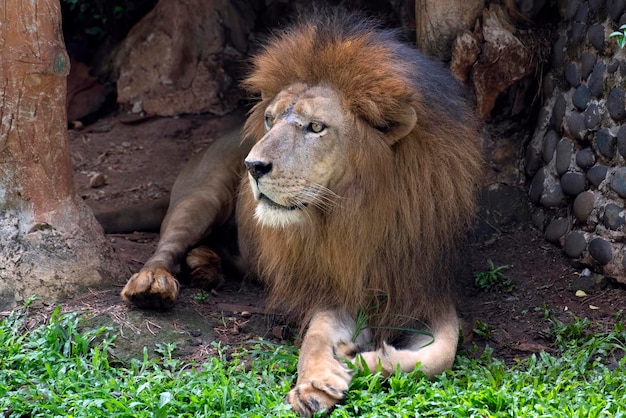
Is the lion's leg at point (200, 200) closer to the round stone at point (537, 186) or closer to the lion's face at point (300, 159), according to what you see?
the lion's face at point (300, 159)

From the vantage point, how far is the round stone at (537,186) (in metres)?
5.15

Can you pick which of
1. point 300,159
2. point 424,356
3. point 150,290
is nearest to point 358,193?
point 300,159

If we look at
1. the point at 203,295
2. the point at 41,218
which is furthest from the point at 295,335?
the point at 41,218

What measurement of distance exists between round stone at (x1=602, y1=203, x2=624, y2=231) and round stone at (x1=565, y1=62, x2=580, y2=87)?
2.42 feet

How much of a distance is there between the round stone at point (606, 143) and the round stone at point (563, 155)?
27 centimetres

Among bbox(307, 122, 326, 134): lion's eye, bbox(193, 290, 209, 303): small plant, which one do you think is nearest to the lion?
bbox(307, 122, 326, 134): lion's eye

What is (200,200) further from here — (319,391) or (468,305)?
(319,391)

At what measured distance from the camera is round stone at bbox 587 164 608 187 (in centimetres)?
465

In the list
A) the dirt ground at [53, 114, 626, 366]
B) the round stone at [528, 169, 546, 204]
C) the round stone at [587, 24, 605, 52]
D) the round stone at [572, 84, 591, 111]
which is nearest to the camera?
the dirt ground at [53, 114, 626, 366]

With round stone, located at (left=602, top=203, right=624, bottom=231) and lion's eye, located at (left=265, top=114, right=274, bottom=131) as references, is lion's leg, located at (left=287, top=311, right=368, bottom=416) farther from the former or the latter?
round stone, located at (left=602, top=203, right=624, bottom=231)

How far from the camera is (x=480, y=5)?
5.02 meters

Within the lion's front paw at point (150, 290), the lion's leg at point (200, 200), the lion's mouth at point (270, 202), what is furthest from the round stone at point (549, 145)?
the lion's front paw at point (150, 290)

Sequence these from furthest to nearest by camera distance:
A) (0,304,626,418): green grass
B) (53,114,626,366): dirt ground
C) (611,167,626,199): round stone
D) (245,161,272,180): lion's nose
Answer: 1. (611,167,626,199): round stone
2. (53,114,626,366): dirt ground
3. (245,161,272,180): lion's nose
4. (0,304,626,418): green grass

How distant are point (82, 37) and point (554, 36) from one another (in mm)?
4020
